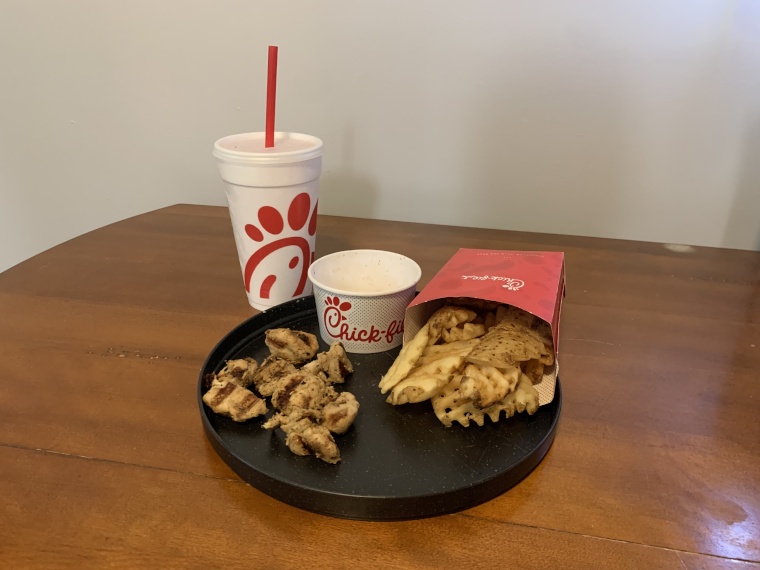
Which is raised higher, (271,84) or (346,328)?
(271,84)

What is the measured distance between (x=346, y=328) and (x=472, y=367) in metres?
0.18

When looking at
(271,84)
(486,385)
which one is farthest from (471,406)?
(271,84)

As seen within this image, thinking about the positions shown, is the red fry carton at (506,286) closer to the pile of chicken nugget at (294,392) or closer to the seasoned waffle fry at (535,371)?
the seasoned waffle fry at (535,371)

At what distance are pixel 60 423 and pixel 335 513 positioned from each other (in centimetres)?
30

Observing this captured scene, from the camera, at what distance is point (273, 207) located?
2.53 feet

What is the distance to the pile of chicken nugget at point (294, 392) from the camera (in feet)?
1.77

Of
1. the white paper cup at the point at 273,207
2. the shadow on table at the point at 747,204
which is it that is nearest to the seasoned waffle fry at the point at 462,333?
the white paper cup at the point at 273,207

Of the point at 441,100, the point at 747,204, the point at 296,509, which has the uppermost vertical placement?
the point at 441,100

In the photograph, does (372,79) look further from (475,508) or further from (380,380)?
(475,508)

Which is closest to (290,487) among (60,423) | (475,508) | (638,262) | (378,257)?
(475,508)

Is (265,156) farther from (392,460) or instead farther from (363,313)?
(392,460)

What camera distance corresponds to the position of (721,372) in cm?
70

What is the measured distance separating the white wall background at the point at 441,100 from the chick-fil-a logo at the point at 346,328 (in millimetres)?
584

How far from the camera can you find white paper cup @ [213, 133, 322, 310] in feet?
2.44
